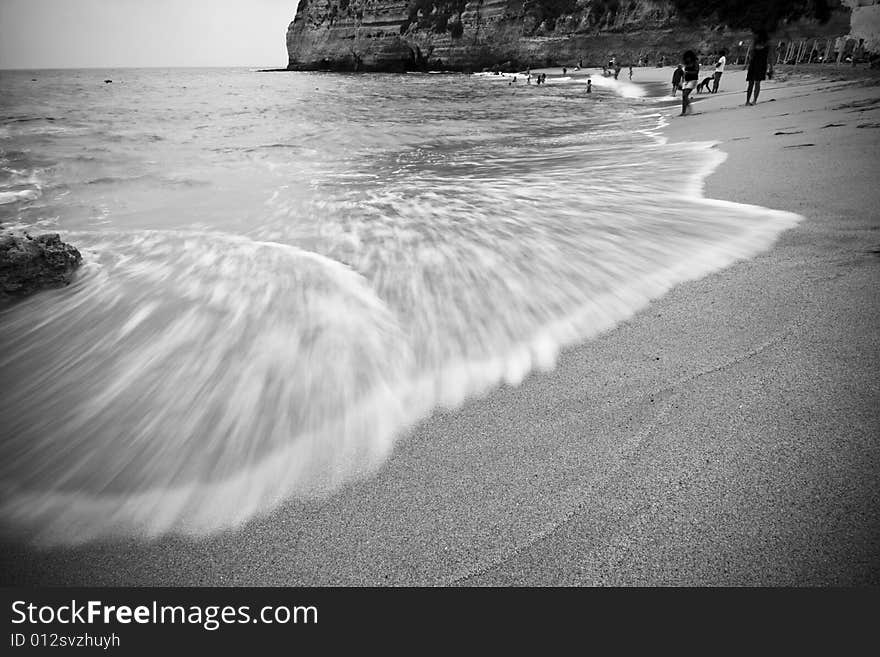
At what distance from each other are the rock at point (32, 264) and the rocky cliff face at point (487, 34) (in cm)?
5440

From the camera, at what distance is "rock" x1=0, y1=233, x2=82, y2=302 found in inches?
120

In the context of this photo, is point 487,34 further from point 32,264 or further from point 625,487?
point 625,487

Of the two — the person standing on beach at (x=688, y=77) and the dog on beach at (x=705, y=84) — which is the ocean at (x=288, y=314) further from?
the dog on beach at (x=705, y=84)

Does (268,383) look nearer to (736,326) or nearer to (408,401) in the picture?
(408,401)

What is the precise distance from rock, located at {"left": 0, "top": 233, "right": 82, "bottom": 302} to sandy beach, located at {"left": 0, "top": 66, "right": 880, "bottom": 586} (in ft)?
8.32

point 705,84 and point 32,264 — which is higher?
point 705,84

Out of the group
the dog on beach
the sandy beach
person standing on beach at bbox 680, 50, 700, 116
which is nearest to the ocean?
the sandy beach

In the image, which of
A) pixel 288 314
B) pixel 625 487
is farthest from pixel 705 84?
pixel 625 487

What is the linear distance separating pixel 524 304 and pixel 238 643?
79.1 inches

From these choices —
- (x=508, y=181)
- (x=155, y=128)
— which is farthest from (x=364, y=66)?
(x=508, y=181)

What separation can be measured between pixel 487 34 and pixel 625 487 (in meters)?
71.5

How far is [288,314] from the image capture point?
2625 mm

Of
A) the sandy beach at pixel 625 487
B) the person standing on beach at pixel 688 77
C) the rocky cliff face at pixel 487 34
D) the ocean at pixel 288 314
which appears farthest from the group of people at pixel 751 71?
the rocky cliff face at pixel 487 34

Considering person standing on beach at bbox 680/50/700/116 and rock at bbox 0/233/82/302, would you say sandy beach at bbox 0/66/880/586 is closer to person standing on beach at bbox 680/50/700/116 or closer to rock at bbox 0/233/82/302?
rock at bbox 0/233/82/302
